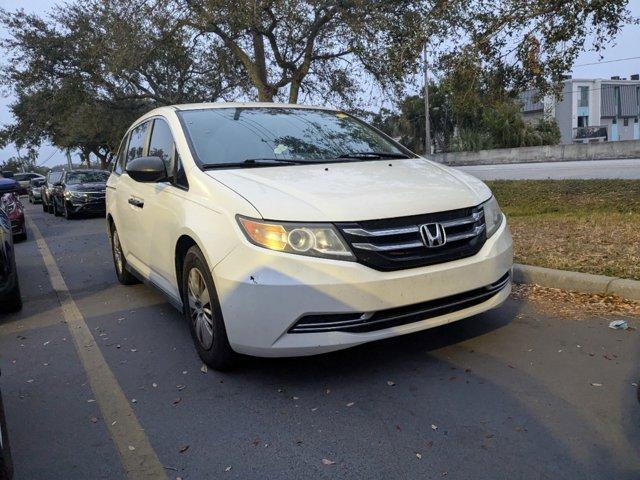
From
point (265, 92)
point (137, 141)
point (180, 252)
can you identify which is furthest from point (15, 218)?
point (180, 252)

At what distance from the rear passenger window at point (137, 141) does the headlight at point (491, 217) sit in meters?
3.25

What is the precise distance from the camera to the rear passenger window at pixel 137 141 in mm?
5582

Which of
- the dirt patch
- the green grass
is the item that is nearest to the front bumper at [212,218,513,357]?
the dirt patch

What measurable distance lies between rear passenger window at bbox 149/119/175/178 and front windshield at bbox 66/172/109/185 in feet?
45.3

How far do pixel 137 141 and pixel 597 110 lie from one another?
6022 cm

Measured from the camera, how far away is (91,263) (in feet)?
28.2

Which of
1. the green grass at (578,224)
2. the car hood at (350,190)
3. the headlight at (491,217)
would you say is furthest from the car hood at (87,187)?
the headlight at (491,217)

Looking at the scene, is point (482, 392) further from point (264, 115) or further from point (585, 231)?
point (585, 231)

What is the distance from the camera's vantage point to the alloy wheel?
3.81 m

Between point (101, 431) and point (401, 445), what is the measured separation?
1619mm

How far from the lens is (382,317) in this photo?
336 cm

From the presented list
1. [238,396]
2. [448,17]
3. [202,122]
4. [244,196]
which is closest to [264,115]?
[202,122]

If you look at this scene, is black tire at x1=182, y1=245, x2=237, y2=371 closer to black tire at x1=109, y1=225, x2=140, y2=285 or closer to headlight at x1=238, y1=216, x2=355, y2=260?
headlight at x1=238, y1=216, x2=355, y2=260

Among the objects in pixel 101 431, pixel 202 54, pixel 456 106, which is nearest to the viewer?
pixel 101 431
